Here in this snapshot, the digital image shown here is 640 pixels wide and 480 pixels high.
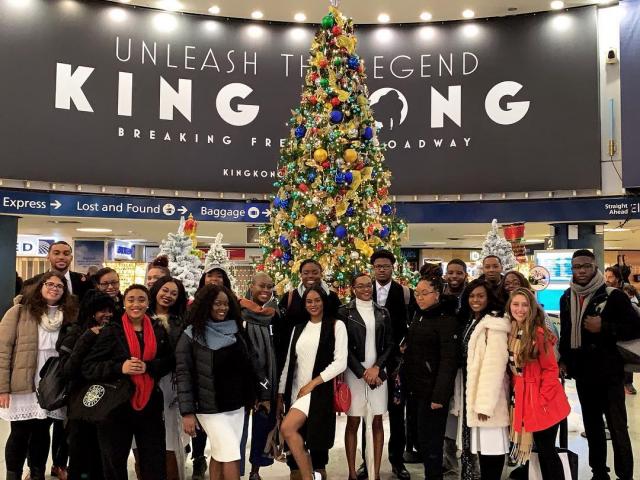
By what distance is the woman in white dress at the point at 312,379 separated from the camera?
173 inches

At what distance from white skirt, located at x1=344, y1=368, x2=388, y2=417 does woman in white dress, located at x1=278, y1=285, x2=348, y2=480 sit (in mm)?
288

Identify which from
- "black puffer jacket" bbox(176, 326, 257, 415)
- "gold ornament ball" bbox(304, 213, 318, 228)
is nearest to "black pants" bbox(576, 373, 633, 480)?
"black puffer jacket" bbox(176, 326, 257, 415)

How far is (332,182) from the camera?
7.64 m

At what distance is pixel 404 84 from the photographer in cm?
1420

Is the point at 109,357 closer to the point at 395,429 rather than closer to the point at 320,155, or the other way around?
the point at 395,429

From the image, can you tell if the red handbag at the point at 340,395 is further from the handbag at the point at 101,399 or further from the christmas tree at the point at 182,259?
the christmas tree at the point at 182,259

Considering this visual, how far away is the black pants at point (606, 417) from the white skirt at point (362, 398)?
1.52 m

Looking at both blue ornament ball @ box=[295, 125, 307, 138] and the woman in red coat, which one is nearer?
the woman in red coat

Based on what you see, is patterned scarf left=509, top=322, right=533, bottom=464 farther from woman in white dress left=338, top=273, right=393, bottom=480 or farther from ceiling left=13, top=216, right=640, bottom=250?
ceiling left=13, top=216, right=640, bottom=250

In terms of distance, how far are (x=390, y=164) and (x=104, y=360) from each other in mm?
10956

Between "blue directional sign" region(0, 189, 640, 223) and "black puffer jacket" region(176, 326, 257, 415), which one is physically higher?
"blue directional sign" region(0, 189, 640, 223)

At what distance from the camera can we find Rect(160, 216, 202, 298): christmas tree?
10656 millimetres

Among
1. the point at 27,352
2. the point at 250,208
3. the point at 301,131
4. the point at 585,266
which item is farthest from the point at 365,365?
the point at 250,208

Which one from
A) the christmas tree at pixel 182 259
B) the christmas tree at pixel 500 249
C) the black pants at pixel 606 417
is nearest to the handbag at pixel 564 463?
the black pants at pixel 606 417
